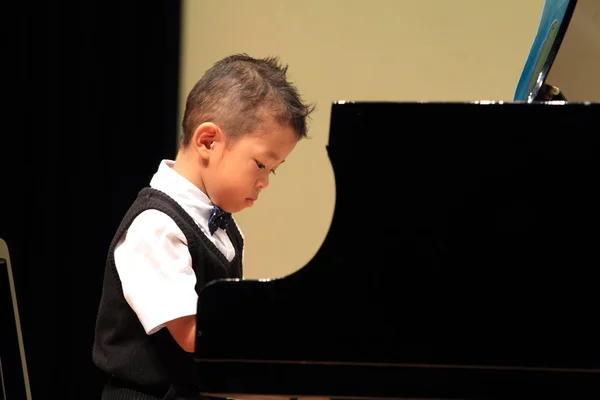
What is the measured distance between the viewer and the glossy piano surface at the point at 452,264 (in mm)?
877

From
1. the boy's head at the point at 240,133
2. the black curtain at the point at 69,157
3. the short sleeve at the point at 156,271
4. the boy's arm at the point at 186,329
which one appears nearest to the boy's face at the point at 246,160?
the boy's head at the point at 240,133

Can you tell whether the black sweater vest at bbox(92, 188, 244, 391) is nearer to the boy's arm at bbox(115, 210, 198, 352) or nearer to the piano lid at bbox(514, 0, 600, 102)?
the boy's arm at bbox(115, 210, 198, 352)

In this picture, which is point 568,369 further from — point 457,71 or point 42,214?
point 457,71

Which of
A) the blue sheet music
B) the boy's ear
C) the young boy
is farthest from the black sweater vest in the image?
the blue sheet music

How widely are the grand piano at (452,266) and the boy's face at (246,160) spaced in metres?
0.43

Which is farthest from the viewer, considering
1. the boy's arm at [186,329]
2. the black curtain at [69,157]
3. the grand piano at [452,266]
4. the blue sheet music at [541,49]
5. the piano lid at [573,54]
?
the black curtain at [69,157]

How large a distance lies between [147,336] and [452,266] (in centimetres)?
61

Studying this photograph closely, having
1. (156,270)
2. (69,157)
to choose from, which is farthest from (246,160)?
(69,157)

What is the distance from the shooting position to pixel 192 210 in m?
1.31

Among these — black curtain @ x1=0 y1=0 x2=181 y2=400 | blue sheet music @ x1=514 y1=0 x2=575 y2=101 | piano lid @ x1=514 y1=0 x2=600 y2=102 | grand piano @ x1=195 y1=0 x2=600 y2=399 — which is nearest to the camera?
grand piano @ x1=195 y1=0 x2=600 y2=399

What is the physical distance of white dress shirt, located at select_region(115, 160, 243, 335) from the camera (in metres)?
1.13

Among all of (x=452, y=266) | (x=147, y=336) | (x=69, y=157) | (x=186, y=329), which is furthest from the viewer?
(x=69, y=157)

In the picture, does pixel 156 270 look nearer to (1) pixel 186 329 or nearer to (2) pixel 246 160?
(1) pixel 186 329

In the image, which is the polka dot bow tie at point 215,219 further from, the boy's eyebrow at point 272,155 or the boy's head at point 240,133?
the boy's eyebrow at point 272,155
